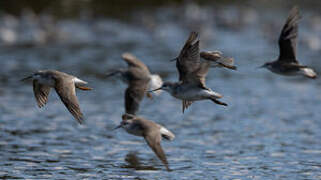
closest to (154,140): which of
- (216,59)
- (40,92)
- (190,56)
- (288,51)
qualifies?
(190,56)

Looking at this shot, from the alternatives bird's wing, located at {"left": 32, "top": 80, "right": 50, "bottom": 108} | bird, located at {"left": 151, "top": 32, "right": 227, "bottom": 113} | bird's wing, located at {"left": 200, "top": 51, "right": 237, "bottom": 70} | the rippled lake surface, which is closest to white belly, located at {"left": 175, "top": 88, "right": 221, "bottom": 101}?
bird, located at {"left": 151, "top": 32, "right": 227, "bottom": 113}

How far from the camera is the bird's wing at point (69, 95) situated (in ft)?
30.0

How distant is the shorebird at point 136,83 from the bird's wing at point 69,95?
1484 mm

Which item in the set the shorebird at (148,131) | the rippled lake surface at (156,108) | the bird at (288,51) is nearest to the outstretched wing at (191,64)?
the shorebird at (148,131)

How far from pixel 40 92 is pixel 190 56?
2501 mm

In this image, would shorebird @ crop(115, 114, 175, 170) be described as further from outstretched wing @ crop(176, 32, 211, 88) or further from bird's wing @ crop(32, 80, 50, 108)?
bird's wing @ crop(32, 80, 50, 108)

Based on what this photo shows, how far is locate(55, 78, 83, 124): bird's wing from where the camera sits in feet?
30.0

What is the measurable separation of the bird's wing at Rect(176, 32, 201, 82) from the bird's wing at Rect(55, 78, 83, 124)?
1.44m

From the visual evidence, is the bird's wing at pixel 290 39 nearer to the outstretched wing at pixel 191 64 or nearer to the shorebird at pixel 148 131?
the outstretched wing at pixel 191 64

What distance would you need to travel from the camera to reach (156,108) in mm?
16281

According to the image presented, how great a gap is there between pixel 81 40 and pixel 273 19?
10.1m

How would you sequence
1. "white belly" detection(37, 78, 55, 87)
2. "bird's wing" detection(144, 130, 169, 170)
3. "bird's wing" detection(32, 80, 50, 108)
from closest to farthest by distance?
"bird's wing" detection(144, 130, 169, 170), "white belly" detection(37, 78, 55, 87), "bird's wing" detection(32, 80, 50, 108)

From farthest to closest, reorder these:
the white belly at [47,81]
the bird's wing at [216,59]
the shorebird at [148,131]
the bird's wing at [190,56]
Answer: the bird's wing at [216,59]
the white belly at [47,81]
the bird's wing at [190,56]
the shorebird at [148,131]

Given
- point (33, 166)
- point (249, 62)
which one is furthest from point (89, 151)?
point (249, 62)
